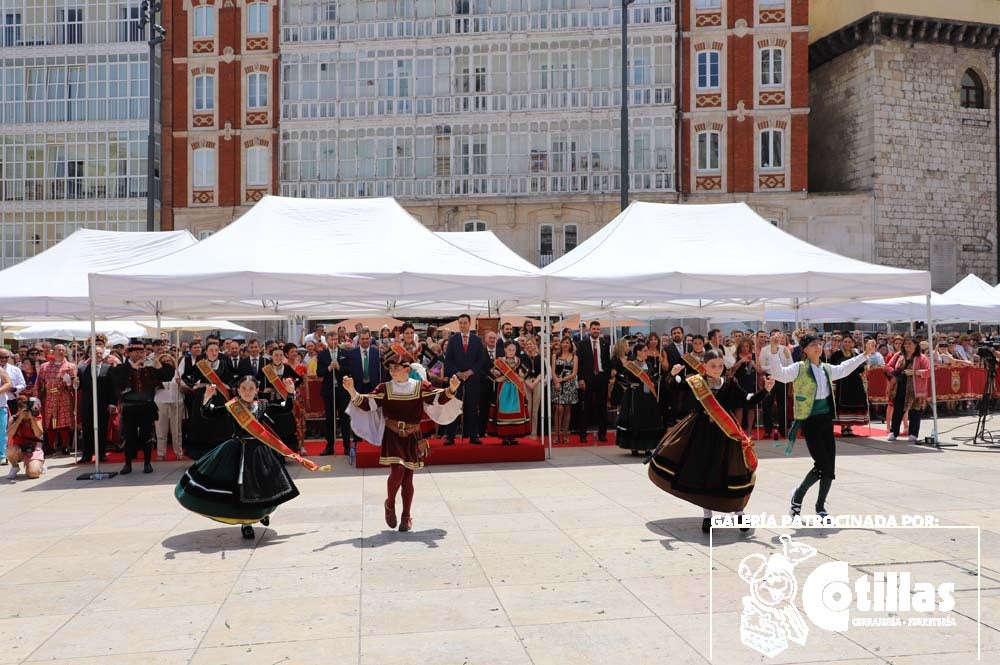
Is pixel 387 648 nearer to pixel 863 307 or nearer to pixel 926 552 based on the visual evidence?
pixel 926 552

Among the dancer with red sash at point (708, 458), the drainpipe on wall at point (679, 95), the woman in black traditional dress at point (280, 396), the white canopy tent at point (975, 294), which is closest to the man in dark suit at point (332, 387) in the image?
the woman in black traditional dress at point (280, 396)

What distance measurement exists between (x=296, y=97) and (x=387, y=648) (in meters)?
32.4

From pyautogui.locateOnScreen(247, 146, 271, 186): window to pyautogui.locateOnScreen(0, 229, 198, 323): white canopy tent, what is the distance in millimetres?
16873

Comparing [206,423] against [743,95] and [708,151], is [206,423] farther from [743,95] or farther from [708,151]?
[743,95]

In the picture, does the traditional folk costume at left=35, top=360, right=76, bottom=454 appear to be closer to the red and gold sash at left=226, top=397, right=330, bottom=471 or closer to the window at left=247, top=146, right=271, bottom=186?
the red and gold sash at left=226, top=397, right=330, bottom=471

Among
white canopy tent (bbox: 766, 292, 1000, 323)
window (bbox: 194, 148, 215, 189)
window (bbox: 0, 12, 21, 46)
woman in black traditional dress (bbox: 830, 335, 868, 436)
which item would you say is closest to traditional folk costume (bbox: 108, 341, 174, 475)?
woman in black traditional dress (bbox: 830, 335, 868, 436)

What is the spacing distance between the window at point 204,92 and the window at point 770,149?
71.5 ft

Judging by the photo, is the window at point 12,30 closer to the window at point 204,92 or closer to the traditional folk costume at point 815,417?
the window at point 204,92

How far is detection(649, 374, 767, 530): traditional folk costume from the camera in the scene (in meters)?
7.50

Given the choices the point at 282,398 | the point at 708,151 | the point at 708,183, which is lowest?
the point at 282,398

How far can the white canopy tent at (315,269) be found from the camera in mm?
12125

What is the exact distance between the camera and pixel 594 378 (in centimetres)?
1525

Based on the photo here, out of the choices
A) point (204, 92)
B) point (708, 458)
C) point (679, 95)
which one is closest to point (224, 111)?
point (204, 92)

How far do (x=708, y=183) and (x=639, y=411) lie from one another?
22.5m
